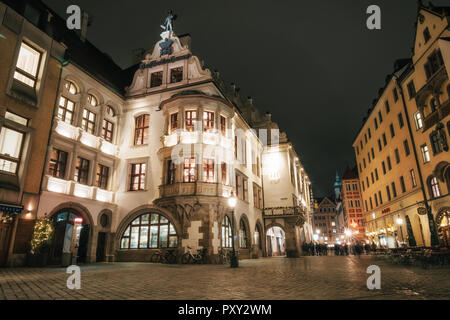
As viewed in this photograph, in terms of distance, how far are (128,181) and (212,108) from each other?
9586 mm

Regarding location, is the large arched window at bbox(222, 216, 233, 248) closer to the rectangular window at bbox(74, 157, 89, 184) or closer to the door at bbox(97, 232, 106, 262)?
the door at bbox(97, 232, 106, 262)

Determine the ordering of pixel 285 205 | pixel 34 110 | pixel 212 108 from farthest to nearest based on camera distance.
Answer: pixel 285 205 < pixel 212 108 < pixel 34 110

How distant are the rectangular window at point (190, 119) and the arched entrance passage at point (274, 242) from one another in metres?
19.6

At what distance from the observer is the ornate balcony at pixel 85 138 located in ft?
64.2

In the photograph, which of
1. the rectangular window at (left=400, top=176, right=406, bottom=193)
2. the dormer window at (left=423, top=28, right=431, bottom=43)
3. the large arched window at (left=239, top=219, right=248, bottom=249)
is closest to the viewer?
the dormer window at (left=423, top=28, right=431, bottom=43)

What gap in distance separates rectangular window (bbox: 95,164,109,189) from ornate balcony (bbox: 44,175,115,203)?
0.63 meters

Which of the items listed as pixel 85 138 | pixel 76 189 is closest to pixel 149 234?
pixel 76 189

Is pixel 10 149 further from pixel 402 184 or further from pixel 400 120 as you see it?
pixel 402 184

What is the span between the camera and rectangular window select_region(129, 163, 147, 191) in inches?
934

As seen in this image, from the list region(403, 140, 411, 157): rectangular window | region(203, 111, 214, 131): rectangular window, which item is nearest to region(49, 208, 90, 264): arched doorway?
region(203, 111, 214, 131): rectangular window

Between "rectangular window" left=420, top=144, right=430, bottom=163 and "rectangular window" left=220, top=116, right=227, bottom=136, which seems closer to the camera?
"rectangular window" left=220, top=116, right=227, bottom=136

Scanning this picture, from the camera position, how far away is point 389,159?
3478 centimetres
